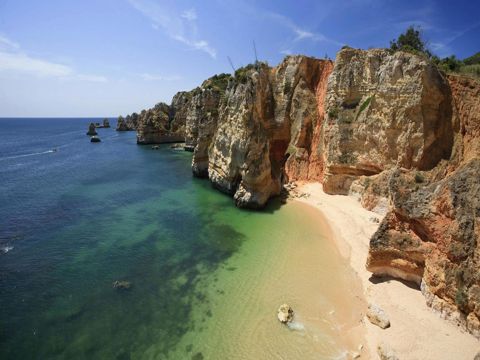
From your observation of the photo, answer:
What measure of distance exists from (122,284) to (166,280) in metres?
2.22

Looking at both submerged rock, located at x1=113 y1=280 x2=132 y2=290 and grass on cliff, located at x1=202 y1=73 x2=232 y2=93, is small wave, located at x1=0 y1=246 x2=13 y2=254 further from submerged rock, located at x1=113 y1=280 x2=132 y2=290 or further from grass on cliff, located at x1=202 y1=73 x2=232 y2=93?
grass on cliff, located at x1=202 y1=73 x2=232 y2=93

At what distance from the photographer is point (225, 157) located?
26.9 m

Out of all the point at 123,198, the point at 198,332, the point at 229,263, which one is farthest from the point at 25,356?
the point at 123,198

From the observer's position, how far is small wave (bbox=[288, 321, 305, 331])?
1091 centimetres

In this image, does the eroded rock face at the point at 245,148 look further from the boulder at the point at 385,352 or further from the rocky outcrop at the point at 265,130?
the boulder at the point at 385,352

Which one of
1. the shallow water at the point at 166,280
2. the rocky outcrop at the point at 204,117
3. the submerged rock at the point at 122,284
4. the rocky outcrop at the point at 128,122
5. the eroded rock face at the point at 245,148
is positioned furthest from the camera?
the rocky outcrop at the point at 128,122

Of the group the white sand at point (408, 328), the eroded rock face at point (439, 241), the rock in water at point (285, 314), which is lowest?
the rock in water at point (285, 314)

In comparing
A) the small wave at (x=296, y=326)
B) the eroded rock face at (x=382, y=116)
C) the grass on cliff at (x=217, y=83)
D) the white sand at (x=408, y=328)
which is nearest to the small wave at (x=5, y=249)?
the small wave at (x=296, y=326)

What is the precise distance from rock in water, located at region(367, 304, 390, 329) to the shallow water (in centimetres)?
81

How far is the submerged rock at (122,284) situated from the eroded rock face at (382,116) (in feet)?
62.6

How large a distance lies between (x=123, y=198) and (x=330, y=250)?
69.5ft

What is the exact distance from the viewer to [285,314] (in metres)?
11.4

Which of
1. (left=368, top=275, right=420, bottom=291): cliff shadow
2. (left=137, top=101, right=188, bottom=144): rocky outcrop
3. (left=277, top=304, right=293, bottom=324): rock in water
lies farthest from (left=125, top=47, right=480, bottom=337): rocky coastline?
(left=137, top=101, right=188, bottom=144): rocky outcrop

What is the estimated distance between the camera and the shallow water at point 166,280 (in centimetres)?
1038
